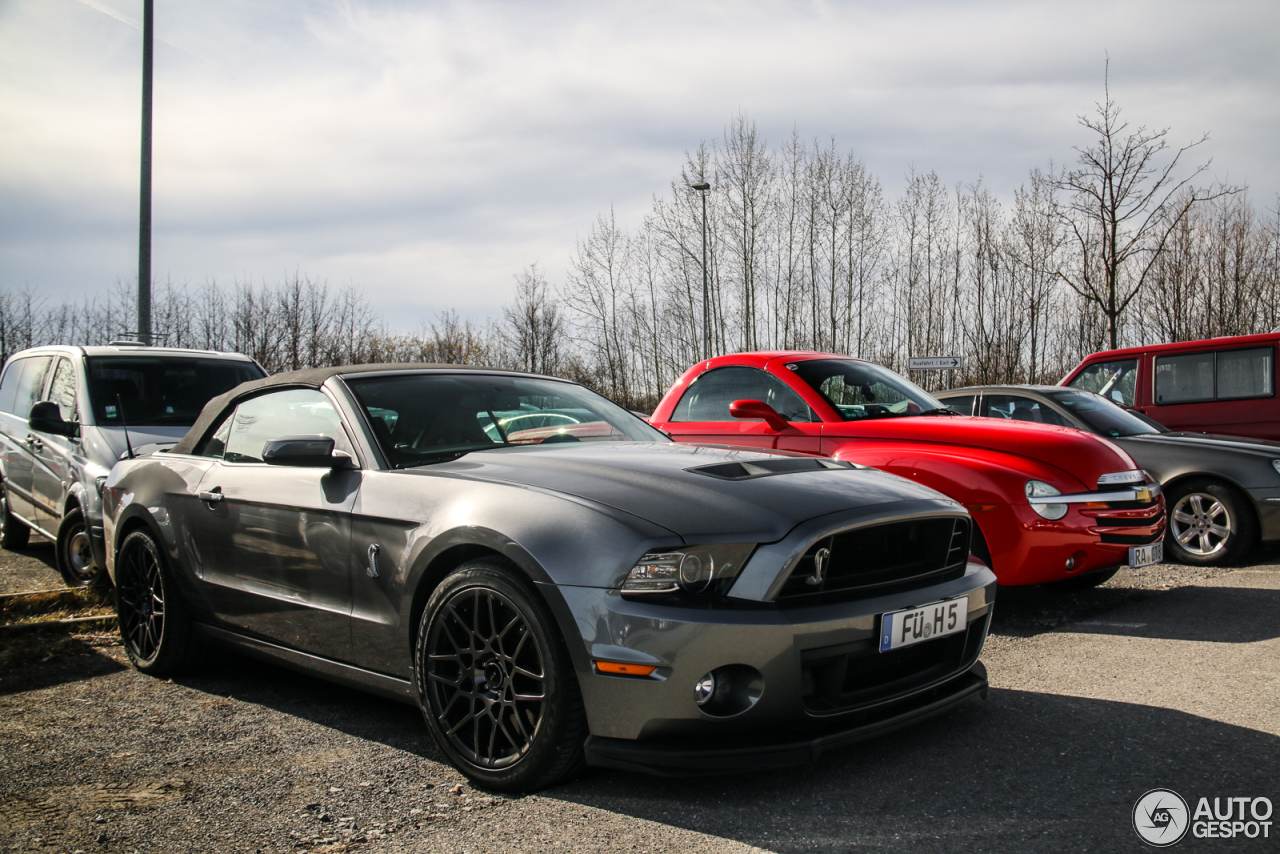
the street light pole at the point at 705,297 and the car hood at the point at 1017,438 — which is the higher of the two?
the street light pole at the point at 705,297

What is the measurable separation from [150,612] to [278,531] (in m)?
1.23

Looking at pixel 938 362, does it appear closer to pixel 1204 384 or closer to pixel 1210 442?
pixel 1204 384

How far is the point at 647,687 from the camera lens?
2.55 m

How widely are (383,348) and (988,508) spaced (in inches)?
1037

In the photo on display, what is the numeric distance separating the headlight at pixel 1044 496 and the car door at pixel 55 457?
648cm

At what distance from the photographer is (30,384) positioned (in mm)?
7688

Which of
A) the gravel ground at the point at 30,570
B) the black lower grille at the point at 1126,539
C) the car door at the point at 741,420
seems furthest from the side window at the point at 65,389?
the black lower grille at the point at 1126,539

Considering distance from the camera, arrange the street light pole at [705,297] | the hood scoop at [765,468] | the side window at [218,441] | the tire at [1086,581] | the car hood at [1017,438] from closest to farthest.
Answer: the hood scoop at [765,468], the side window at [218,441], the car hood at [1017,438], the tire at [1086,581], the street light pole at [705,297]

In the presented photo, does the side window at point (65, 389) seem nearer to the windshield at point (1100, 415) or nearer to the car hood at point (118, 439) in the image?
the car hood at point (118, 439)

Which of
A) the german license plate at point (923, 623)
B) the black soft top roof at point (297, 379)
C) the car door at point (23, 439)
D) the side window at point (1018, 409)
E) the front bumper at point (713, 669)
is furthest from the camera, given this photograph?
the side window at point (1018, 409)

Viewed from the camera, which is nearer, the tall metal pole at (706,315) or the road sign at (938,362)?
the road sign at (938,362)

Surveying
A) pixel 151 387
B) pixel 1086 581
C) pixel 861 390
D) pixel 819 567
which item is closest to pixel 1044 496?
pixel 1086 581

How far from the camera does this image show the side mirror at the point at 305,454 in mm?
Answer: 3371

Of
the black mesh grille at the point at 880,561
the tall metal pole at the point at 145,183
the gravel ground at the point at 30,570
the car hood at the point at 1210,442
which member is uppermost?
the tall metal pole at the point at 145,183
